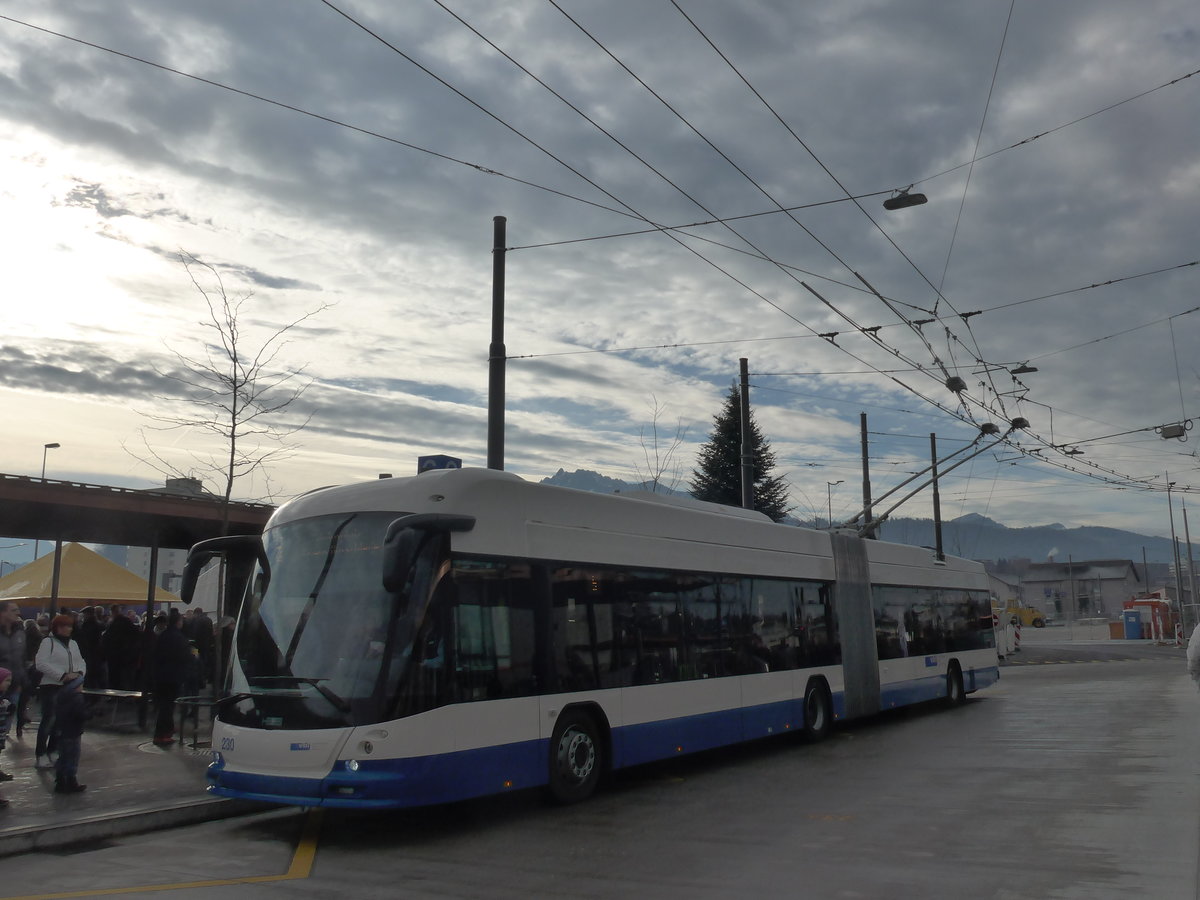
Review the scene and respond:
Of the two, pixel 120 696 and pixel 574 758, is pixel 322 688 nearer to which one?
pixel 574 758

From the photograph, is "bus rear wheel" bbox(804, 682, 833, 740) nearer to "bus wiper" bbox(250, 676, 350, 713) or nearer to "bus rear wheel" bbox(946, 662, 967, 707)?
"bus rear wheel" bbox(946, 662, 967, 707)

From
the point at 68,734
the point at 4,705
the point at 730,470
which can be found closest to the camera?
the point at 4,705

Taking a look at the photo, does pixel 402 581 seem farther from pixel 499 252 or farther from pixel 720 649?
pixel 499 252

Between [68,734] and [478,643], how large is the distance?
14.6 feet

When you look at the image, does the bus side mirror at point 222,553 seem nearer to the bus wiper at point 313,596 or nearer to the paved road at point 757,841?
the bus wiper at point 313,596

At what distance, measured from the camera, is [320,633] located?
9.02m

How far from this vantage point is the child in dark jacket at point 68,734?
34.5 feet

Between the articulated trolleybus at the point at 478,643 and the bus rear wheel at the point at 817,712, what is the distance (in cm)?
111

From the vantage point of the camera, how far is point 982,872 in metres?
7.25

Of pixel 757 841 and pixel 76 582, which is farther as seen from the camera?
pixel 76 582

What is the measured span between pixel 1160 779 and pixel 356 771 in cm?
824

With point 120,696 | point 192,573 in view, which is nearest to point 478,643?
point 192,573

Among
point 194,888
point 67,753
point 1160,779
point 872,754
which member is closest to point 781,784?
point 872,754

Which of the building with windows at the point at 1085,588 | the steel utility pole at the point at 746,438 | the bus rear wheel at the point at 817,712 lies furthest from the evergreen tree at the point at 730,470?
the building with windows at the point at 1085,588
